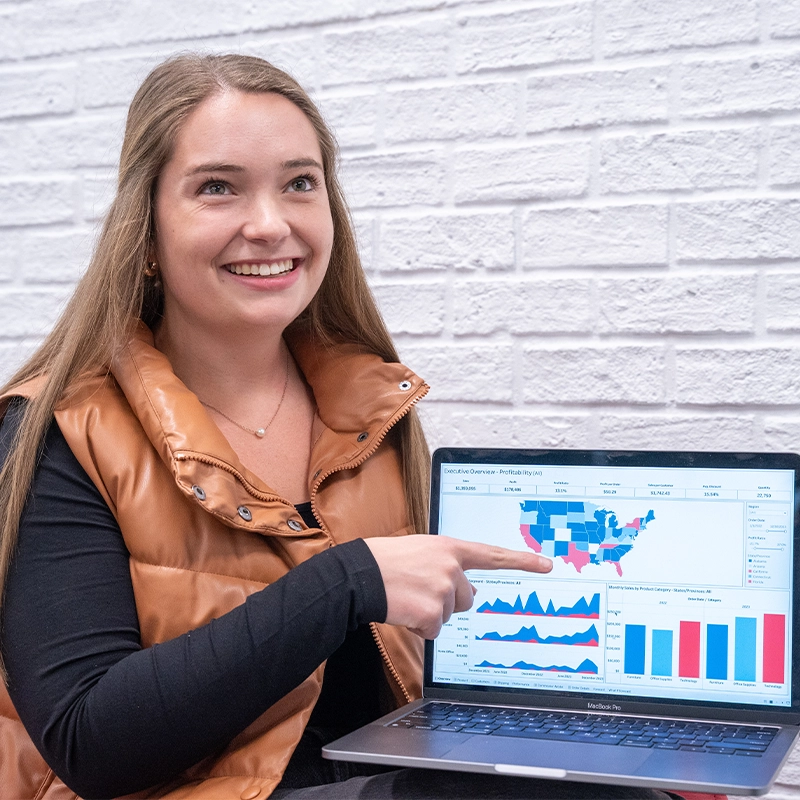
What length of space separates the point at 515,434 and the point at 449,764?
725 millimetres

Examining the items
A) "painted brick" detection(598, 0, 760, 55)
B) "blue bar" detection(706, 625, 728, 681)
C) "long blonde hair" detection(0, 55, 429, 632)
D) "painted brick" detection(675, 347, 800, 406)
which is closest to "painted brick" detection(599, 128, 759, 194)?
"painted brick" detection(598, 0, 760, 55)

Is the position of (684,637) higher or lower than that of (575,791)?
higher

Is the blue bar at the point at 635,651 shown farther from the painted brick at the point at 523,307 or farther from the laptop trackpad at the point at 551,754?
the painted brick at the point at 523,307

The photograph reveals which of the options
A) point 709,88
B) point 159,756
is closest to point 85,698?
point 159,756

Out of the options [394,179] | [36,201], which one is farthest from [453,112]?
[36,201]

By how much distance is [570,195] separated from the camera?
1518 mm

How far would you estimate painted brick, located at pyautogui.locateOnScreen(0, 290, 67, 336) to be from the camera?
1.78m

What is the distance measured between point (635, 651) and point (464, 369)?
24.4 inches

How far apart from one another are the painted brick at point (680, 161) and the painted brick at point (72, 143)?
840 mm

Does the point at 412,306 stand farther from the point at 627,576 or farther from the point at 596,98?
the point at 627,576

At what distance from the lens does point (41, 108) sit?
Answer: 178 cm

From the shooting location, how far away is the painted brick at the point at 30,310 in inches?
70.0

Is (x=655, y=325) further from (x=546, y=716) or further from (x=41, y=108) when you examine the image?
(x=41, y=108)

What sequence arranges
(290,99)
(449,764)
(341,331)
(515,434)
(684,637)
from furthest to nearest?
(515,434), (341,331), (290,99), (684,637), (449,764)
